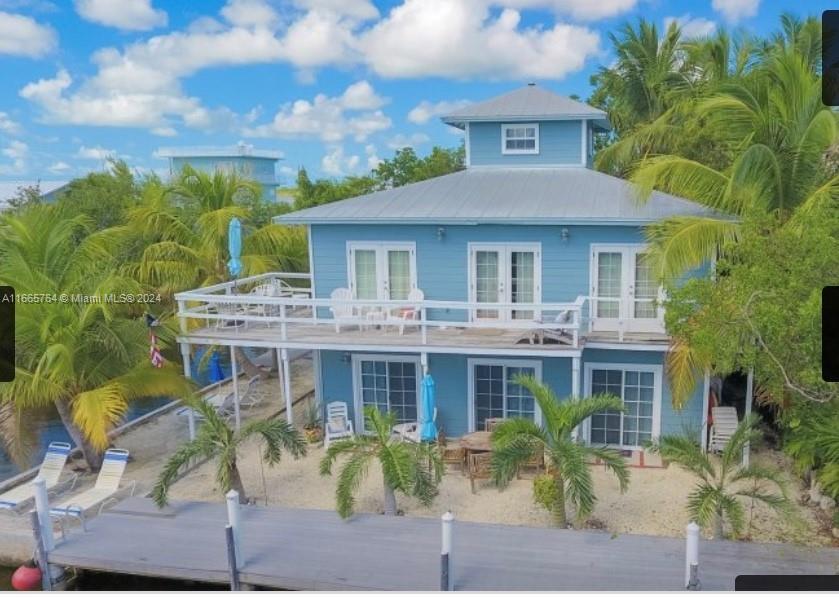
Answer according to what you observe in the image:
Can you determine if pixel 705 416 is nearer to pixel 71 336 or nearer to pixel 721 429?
pixel 721 429

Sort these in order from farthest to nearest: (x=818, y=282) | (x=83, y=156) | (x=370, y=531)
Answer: (x=370, y=531), (x=83, y=156), (x=818, y=282)

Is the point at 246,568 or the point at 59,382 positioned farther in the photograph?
the point at 59,382

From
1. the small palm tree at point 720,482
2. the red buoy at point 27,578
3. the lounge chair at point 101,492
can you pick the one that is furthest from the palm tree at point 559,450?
the red buoy at point 27,578

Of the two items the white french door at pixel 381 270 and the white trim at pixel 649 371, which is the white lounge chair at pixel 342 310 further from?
the white trim at pixel 649 371

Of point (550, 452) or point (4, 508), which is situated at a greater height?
point (550, 452)

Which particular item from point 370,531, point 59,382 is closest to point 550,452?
point 370,531

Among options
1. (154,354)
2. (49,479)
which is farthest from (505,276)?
(49,479)

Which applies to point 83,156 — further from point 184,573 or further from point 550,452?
point 550,452
